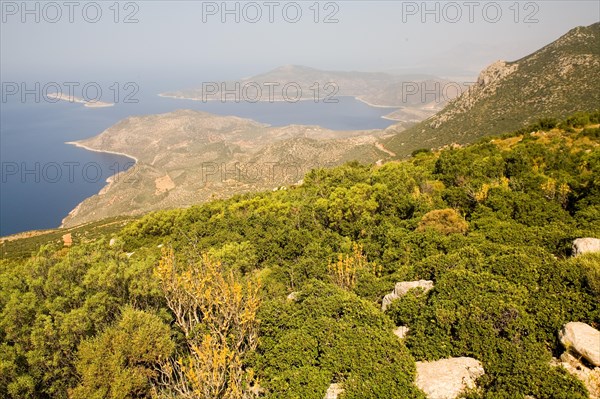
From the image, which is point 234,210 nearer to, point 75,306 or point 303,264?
point 303,264

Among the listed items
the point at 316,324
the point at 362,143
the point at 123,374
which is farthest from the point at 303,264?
the point at 362,143

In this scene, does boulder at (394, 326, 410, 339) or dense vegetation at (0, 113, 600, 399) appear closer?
dense vegetation at (0, 113, 600, 399)

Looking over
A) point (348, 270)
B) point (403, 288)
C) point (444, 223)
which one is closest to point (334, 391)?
point (403, 288)

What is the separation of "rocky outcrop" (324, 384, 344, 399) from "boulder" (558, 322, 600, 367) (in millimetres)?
4866

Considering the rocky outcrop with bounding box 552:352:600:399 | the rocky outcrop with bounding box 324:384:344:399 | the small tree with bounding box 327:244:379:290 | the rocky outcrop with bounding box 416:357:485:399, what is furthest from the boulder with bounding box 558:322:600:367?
the small tree with bounding box 327:244:379:290

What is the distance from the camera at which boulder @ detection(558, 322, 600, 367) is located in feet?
22.7

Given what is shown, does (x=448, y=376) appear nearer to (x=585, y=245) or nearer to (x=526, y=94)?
(x=585, y=245)

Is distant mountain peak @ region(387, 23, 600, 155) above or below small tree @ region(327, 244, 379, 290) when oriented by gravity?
above

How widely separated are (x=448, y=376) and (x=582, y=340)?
2.80m

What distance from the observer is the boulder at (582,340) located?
691cm

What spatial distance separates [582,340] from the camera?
7.24 m

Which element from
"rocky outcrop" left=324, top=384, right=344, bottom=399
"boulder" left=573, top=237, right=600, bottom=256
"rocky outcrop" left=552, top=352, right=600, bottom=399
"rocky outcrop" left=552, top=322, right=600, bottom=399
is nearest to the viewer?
"rocky outcrop" left=552, top=352, right=600, bottom=399

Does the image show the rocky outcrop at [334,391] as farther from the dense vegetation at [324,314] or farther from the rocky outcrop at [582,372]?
the rocky outcrop at [582,372]

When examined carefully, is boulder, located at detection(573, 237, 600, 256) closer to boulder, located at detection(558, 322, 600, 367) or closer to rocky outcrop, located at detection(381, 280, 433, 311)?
boulder, located at detection(558, 322, 600, 367)
